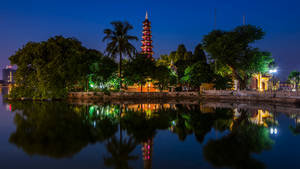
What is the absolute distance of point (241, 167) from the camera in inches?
269

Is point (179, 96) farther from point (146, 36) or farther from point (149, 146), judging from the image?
point (149, 146)

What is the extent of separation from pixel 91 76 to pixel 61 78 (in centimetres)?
408

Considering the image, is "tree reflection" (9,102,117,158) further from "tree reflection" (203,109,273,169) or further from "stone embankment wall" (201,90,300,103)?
"stone embankment wall" (201,90,300,103)

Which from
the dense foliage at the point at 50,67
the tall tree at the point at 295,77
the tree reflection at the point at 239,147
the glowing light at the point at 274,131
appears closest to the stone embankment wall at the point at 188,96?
the dense foliage at the point at 50,67

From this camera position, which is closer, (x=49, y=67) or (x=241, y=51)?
(x=49, y=67)

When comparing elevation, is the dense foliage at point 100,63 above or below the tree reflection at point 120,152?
above

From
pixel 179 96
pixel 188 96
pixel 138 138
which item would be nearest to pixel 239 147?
pixel 138 138

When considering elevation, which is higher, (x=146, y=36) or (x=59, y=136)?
(x=146, y=36)

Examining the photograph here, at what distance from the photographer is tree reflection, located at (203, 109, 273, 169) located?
7.23m

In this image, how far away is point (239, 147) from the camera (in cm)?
871

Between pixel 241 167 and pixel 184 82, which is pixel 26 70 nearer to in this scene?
pixel 184 82

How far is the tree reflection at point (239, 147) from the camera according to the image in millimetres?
7230

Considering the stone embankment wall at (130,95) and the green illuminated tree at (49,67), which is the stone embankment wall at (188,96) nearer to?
the stone embankment wall at (130,95)

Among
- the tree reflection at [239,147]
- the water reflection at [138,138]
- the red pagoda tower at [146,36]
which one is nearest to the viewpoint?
the tree reflection at [239,147]
